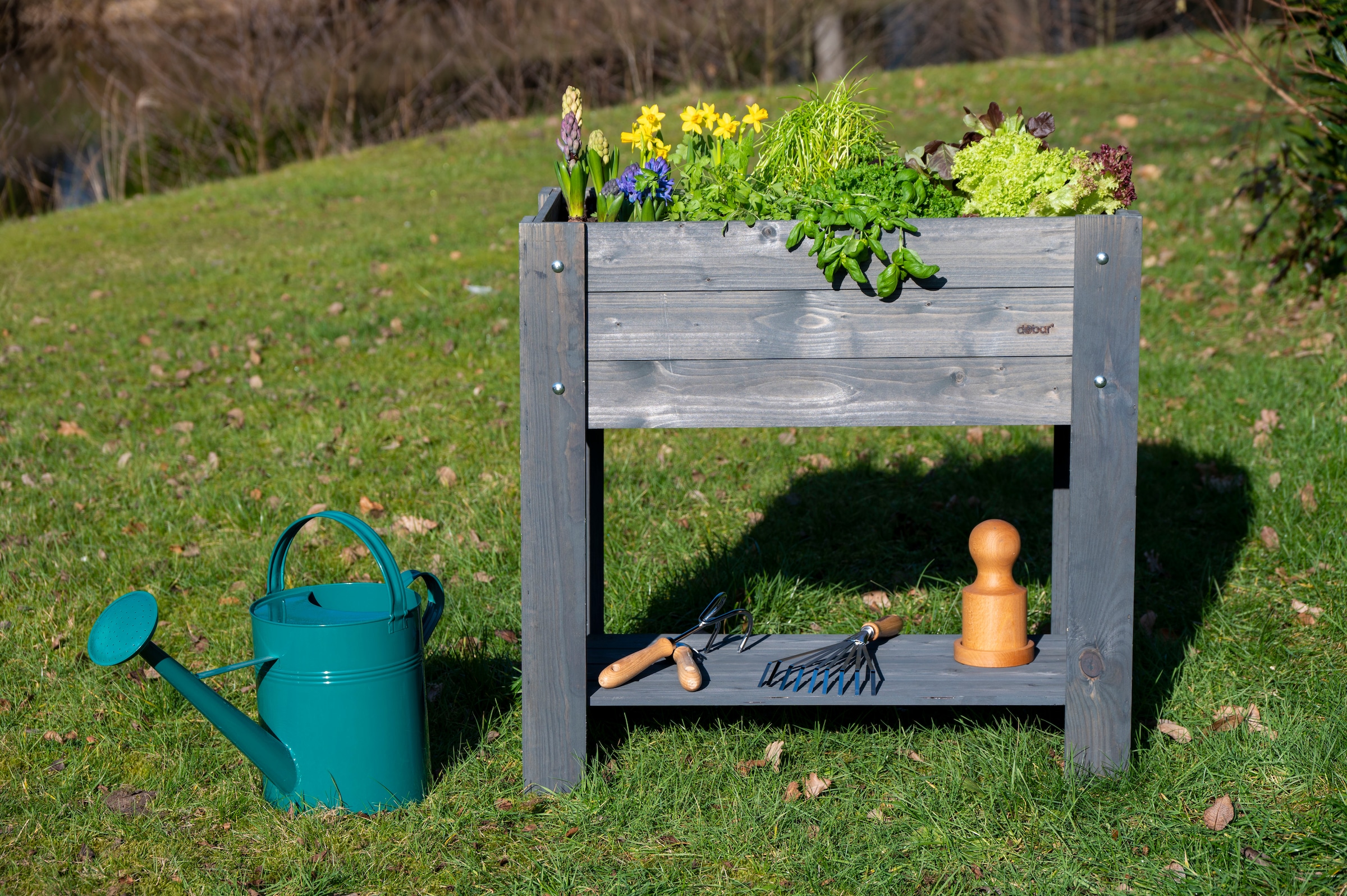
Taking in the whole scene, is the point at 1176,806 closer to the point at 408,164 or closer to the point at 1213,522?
the point at 1213,522

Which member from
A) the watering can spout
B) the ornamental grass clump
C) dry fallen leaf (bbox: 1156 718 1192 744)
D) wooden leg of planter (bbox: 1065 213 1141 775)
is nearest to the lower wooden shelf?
wooden leg of planter (bbox: 1065 213 1141 775)

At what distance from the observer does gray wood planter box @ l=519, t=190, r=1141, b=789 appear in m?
2.68

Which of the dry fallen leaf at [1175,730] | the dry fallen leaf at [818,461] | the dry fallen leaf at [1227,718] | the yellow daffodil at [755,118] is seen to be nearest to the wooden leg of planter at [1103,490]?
the dry fallen leaf at [1175,730]

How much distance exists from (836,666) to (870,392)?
2.65 ft

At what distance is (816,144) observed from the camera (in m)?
2.89

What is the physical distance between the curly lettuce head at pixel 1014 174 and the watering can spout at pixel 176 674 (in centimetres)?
227

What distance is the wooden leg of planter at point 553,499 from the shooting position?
106 inches

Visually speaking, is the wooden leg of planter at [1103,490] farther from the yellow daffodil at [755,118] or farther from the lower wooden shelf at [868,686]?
the yellow daffodil at [755,118]

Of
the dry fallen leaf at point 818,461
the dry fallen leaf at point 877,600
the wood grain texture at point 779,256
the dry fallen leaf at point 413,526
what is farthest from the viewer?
the dry fallen leaf at point 818,461

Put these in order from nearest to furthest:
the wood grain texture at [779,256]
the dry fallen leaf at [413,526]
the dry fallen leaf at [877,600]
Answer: the wood grain texture at [779,256] < the dry fallen leaf at [877,600] < the dry fallen leaf at [413,526]

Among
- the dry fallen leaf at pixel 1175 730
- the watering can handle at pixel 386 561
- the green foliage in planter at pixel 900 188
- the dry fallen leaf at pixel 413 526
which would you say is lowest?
the dry fallen leaf at pixel 1175 730

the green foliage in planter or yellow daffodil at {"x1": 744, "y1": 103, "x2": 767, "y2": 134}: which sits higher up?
yellow daffodil at {"x1": 744, "y1": 103, "x2": 767, "y2": 134}

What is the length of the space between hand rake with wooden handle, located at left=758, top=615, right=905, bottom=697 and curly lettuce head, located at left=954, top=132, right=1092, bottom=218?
4.05 feet

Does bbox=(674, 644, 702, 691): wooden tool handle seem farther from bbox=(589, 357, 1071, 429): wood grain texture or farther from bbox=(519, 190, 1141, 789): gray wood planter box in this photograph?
bbox=(589, 357, 1071, 429): wood grain texture
